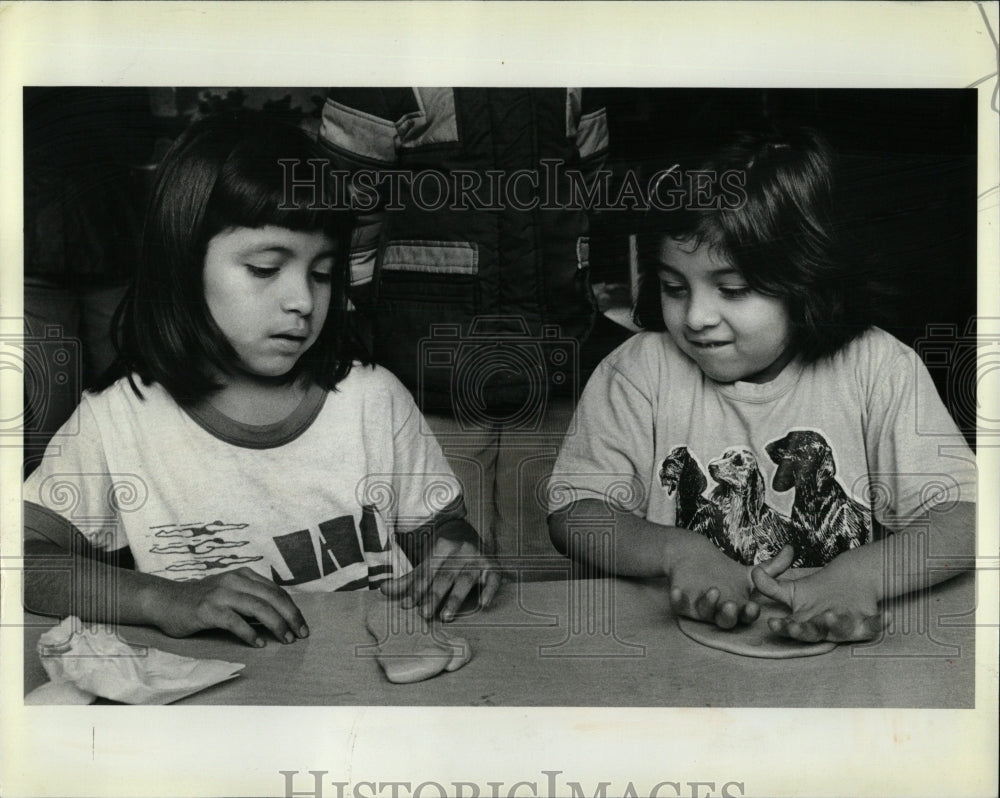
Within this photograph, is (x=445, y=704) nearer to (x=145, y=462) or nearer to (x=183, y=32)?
(x=145, y=462)

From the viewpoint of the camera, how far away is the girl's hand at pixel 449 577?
131 inches

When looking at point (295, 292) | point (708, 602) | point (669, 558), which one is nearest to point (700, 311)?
point (669, 558)

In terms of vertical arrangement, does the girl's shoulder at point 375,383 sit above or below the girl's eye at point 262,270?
below

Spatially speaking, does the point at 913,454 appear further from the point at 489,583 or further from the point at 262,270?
the point at 262,270

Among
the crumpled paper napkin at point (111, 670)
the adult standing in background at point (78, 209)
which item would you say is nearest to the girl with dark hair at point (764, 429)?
the crumpled paper napkin at point (111, 670)

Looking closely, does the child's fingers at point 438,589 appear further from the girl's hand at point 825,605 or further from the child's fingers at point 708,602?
the girl's hand at point 825,605

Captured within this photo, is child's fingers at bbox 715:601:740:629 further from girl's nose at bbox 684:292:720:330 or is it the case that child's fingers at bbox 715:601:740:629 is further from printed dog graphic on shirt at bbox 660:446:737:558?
girl's nose at bbox 684:292:720:330

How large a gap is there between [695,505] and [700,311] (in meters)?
0.57

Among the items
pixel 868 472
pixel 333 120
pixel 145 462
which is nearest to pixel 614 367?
pixel 868 472

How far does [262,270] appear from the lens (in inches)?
130

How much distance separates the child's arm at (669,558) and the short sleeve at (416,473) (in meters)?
0.33

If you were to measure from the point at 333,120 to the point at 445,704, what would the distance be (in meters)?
1.73

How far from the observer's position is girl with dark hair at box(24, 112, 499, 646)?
3.30 m

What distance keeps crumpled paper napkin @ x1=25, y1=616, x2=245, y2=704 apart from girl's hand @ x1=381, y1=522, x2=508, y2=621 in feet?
1.75
